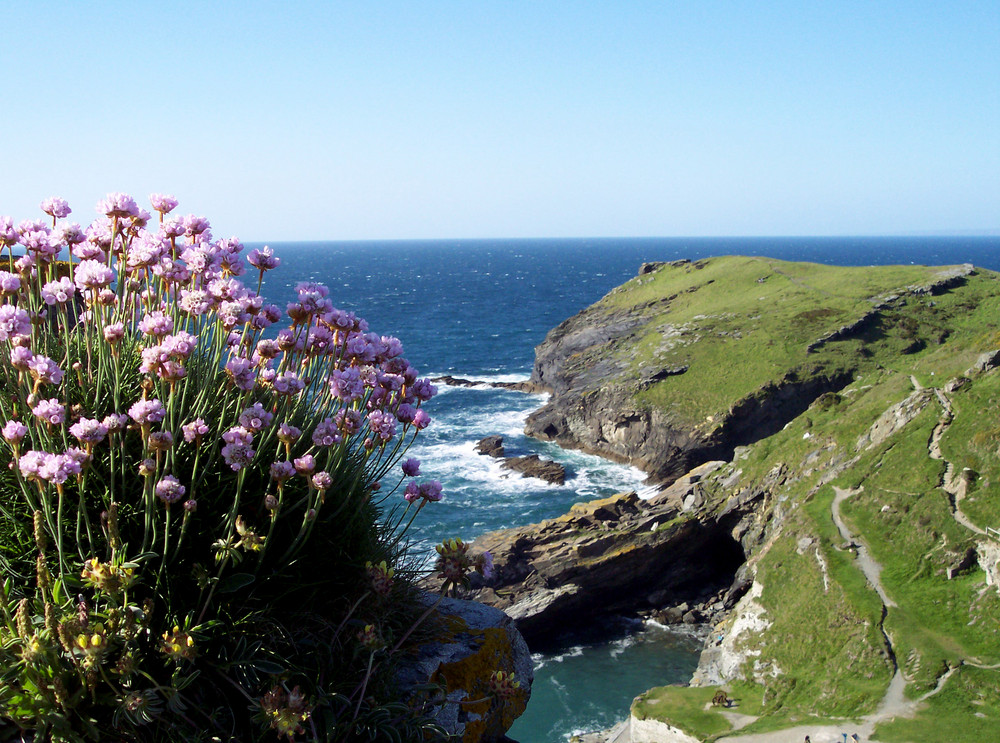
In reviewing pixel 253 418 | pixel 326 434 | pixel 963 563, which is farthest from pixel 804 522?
pixel 253 418

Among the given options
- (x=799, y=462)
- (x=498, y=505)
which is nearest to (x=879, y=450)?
(x=799, y=462)

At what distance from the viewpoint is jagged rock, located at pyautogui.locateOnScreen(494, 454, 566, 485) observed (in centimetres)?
5625

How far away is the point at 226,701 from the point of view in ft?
14.1

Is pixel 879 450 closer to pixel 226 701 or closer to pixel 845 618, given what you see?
pixel 845 618

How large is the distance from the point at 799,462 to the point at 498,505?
63.9 feet

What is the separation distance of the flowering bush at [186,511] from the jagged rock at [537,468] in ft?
167

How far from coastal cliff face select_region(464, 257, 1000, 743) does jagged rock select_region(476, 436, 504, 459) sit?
21.1ft

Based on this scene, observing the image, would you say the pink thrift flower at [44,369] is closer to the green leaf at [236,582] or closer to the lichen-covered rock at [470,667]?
the green leaf at [236,582]

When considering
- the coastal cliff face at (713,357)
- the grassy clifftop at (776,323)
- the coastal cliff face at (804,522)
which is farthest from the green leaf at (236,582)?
the coastal cliff face at (713,357)

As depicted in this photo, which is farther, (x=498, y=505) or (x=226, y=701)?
(x=498, y=505)

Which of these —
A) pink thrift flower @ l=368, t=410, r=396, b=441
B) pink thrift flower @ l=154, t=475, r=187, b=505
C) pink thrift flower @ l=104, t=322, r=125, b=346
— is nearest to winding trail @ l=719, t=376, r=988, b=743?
pink thrift flower @ l=368, t=410, r=396, b=441

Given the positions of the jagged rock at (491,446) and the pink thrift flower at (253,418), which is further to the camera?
the jagged rock at (491,446)

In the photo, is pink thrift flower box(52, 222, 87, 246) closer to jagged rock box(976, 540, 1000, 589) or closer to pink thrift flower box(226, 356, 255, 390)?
pink thrift flower box(226, 356, 255, 390)

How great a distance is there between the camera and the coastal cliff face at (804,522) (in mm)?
26859
